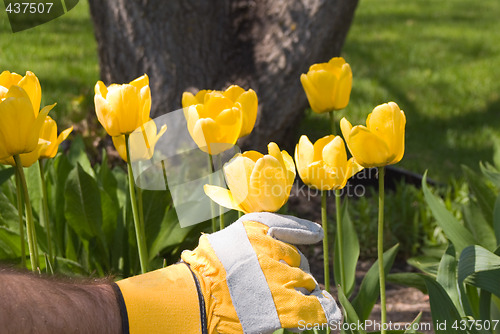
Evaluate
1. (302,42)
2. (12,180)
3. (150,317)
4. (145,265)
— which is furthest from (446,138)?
(150,317)

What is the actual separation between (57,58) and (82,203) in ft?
12.5

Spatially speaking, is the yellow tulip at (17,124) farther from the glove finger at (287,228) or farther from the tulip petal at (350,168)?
the tulip petal at (350,168)

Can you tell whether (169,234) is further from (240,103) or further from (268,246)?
(268,246)

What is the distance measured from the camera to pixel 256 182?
1.25 m

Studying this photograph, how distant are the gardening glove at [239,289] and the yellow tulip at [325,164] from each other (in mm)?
105

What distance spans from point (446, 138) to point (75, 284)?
386 cm

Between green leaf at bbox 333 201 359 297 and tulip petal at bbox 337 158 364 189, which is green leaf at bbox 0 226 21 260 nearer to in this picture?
green leaf at bbox 333 201 359 297

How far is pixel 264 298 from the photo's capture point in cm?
125

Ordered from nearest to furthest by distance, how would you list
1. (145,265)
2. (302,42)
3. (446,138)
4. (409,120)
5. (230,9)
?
(145,265), (302,42), (230,9), (446,138), (409,120)

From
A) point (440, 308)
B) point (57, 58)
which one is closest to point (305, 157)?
point (440, 308)

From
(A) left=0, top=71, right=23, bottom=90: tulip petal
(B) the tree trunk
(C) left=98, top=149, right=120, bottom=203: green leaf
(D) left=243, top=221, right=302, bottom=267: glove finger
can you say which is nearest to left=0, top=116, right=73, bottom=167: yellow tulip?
(A) left=0, top=71, right=23, bottom=90: tulip petal

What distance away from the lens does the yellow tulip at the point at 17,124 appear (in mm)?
1239

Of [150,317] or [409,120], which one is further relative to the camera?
[409,120]

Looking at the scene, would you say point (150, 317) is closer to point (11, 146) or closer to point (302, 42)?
point (11, 146)
